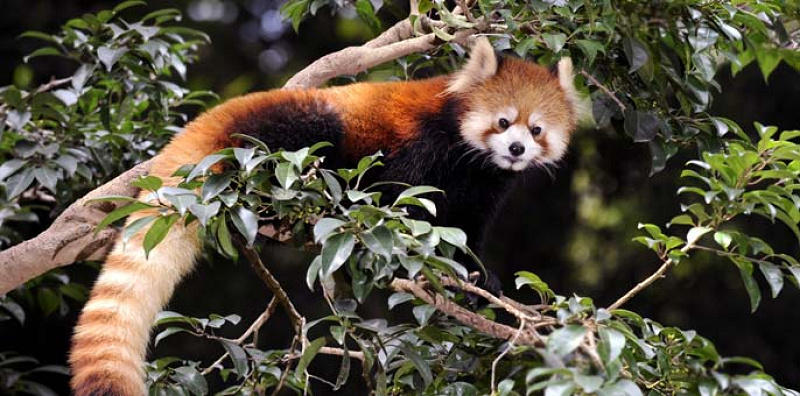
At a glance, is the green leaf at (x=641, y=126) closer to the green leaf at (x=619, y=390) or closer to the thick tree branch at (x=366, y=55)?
the thick tree branch at (x=366, y=55)

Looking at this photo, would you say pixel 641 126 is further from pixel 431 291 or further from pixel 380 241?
pixel 380 241

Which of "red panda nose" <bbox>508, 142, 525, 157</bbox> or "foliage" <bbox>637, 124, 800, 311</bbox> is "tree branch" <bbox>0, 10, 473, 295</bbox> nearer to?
"red panda nose" <bbox>508, 142, 525, 157</bbox>

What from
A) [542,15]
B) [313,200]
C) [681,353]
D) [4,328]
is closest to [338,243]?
[313,200]

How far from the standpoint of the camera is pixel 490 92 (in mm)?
3357

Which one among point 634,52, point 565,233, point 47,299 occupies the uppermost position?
point 634,52

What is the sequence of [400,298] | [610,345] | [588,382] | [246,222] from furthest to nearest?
[400,298], [246,222], [610,345], [588,382]

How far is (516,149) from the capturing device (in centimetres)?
328

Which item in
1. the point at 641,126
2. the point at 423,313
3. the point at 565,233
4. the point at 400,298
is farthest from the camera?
the point at 565,233

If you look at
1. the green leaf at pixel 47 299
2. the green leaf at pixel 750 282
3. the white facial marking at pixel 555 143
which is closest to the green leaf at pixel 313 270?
the green leaf at pixel 750 282

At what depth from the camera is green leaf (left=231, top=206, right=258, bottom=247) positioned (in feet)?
6.50

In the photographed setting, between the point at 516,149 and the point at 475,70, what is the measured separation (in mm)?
314

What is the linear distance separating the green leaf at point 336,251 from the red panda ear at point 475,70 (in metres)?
1.48

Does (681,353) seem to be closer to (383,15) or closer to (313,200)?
(313,200)

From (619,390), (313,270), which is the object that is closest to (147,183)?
(313,270)
